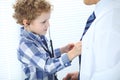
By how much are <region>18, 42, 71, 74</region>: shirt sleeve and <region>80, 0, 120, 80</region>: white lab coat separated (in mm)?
284

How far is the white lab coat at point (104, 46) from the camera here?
78cm

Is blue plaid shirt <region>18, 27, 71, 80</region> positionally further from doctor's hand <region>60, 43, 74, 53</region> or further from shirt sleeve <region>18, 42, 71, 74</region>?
doctor's hand <region>60, 43, 74, 53</region>

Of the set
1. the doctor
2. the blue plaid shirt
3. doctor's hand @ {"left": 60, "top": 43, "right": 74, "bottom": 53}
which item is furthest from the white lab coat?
doctor's hand @ {"left": 60, "top": 43, "right": 74, "bottom": 53}

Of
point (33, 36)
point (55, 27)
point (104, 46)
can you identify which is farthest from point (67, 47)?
point (104, 46)

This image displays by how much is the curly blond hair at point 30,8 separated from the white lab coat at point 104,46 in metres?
0.48

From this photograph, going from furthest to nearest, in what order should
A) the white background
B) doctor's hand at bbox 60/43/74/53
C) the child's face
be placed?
the white background, doctor's hand at bbox 60/43/74/53, the child's face

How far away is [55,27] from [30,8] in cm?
57

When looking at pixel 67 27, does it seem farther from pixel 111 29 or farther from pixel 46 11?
pixel 111 29

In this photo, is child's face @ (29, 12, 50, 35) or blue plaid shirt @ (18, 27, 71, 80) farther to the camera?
child's face @ (29, 12, 50, 35)

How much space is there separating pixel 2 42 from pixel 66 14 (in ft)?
1.78

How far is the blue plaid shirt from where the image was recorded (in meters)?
1.15

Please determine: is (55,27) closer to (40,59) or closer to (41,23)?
(41,23)

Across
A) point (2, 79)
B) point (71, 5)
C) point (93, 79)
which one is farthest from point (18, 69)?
point (93, 79)

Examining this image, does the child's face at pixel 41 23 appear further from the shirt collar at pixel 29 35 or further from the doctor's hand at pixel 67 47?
the doctor's hand at pixel 67 47
